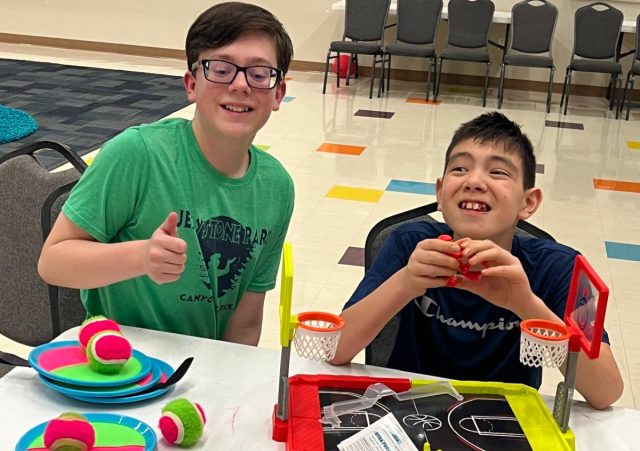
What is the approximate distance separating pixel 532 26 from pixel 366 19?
4.78 feet

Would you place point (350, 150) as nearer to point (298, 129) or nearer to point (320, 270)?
point (298, 129)

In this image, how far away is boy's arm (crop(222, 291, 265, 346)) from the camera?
1.87 m

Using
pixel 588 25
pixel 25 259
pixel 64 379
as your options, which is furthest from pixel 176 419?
pixel 588 25

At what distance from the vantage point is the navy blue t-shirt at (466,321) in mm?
1664

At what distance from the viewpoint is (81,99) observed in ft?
23.4

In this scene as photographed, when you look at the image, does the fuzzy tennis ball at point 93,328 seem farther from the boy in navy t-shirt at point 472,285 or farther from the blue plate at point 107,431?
the boy in navy t-shirt at point 472,285

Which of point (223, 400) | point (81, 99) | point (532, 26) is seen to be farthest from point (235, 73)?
point (532, 26)

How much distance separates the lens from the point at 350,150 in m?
5.96

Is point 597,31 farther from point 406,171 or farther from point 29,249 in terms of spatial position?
point 29,249

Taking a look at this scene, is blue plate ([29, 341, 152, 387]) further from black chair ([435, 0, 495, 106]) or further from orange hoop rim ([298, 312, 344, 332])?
black chair ([435, 0, 495, 106])

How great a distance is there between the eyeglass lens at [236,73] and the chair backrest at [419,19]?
6.42 m

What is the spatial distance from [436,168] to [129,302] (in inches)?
162

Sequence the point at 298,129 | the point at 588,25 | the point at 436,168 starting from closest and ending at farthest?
1. the point at 436,168
2. the point at 298,129
3. the point at 588,25

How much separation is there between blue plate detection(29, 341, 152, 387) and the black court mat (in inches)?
144
